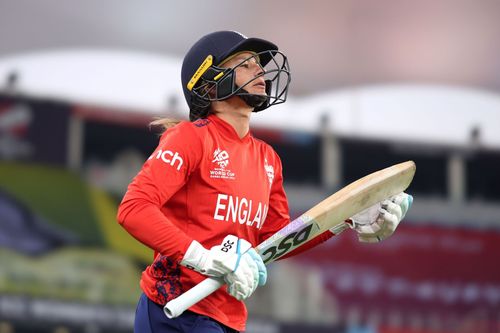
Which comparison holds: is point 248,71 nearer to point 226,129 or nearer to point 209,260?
point 226,129

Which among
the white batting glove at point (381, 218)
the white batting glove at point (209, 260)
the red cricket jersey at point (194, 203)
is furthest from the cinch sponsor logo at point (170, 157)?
the white batting glove at point (381, 218)

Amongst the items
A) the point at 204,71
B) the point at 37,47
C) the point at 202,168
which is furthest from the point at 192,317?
the point at 37,47

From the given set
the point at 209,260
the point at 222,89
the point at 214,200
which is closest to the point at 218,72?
the point at 222,89

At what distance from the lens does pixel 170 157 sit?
3.20 metres

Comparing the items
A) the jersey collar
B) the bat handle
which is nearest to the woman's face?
the jersey collar

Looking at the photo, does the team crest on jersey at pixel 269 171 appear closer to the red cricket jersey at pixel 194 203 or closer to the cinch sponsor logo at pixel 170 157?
the red cricket jersey at pixel 194 203

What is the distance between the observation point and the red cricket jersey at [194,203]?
3.08 meters

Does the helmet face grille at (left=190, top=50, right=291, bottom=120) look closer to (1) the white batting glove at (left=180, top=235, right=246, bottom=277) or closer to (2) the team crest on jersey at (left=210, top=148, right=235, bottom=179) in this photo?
(2) the team crest on jersey at (left=210, top=148, right=235, bottom=179)

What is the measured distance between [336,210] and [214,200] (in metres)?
0.44

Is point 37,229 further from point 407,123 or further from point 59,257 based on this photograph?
point 407,123

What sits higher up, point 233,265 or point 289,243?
point 233,265

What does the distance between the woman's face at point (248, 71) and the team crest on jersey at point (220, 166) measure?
0.26 meters

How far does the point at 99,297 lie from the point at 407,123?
16.2 ft

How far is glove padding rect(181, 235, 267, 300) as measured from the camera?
2.97m
